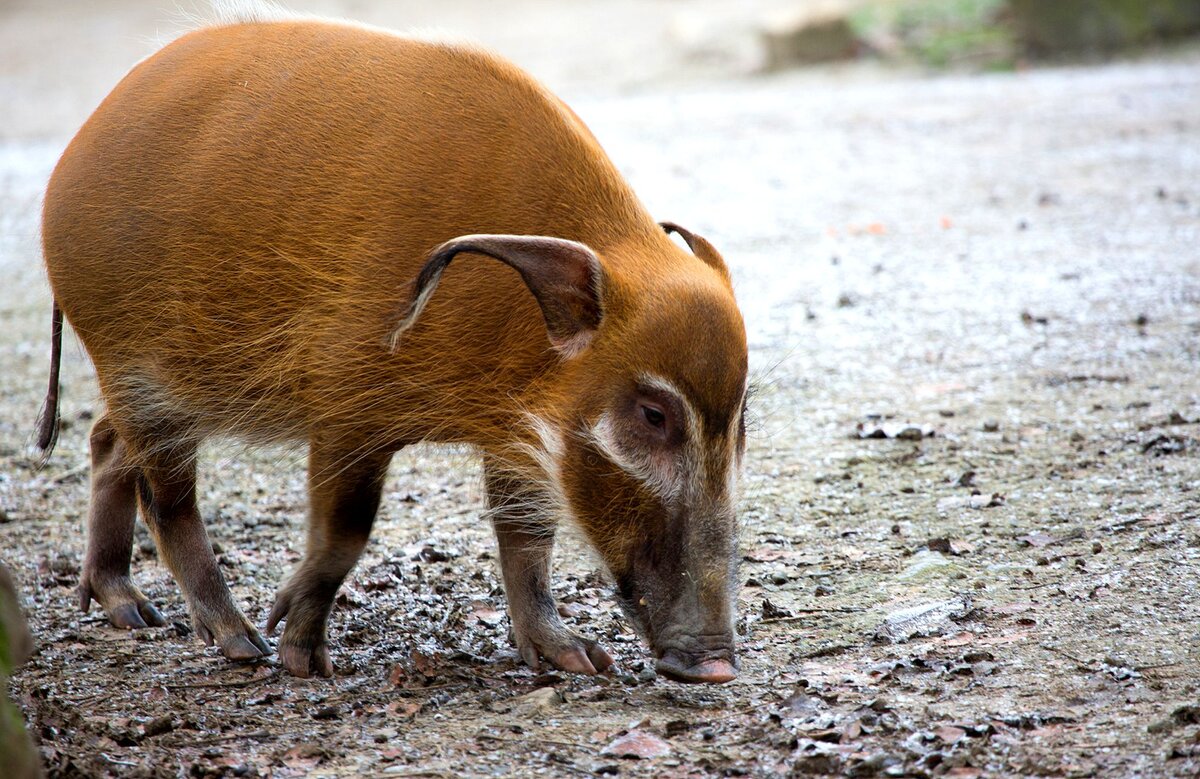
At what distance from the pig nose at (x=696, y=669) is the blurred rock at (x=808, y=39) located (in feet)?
44.6

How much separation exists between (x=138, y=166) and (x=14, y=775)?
6.84ft

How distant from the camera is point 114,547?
4.33 m

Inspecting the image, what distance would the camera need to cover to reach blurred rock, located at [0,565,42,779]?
2355 millimetres

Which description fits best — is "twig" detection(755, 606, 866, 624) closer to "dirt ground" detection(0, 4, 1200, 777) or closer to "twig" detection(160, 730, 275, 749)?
"dirt ground" detection(0, 4, 1200, 777)

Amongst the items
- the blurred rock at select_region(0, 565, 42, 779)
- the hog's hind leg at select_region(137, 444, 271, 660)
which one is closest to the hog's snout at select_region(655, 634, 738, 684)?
the hog's hind leg at select_region(137, 444, 271, 660)

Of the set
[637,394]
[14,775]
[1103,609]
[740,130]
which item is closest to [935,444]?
[1103,609]

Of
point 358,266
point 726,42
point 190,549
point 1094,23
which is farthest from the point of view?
point 726,42

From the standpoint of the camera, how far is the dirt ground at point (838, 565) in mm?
3201

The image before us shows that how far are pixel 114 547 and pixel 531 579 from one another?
142 centimetres

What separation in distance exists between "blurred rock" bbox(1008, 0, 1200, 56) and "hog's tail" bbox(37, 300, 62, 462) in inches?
527

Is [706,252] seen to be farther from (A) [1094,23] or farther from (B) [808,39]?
(A) [1094,23]

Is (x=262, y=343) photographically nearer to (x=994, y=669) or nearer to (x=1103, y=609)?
(x=994, y=669)

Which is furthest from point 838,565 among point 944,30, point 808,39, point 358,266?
point 944,30

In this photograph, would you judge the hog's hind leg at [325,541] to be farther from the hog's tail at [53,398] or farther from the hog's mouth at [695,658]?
the hog's tail at [53,398]
